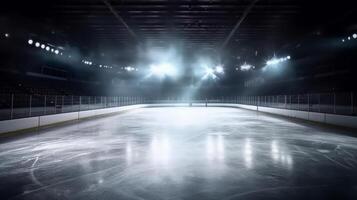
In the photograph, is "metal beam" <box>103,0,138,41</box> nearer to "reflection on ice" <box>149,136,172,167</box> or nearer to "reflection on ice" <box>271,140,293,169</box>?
"reflection on ice" <box>149,136,172,167</box>

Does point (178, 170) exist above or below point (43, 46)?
below

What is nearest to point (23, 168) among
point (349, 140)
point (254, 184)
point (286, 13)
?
point (254, 184)

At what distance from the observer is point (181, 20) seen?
1398 centimetres

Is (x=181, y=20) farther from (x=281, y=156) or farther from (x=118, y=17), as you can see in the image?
(x=281, y=156)

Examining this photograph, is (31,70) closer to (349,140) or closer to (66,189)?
(66,189)

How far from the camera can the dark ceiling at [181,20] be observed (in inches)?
456

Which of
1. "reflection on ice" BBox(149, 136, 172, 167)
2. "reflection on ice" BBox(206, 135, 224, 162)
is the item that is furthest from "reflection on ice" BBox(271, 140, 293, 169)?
"reflection on ice" BBox(149, 136, 172, 167)

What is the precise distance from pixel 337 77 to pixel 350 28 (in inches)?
678

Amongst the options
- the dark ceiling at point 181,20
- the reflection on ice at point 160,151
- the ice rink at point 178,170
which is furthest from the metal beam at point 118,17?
the reflection on ice at point 160,151

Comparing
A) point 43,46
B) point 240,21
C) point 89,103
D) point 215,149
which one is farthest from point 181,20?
point 89,103

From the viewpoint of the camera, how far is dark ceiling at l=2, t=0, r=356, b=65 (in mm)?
11570

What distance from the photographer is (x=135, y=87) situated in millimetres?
48719

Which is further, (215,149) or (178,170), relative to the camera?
(215,149)

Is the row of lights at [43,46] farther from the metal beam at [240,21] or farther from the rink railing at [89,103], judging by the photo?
the metal beam at [240,21]
